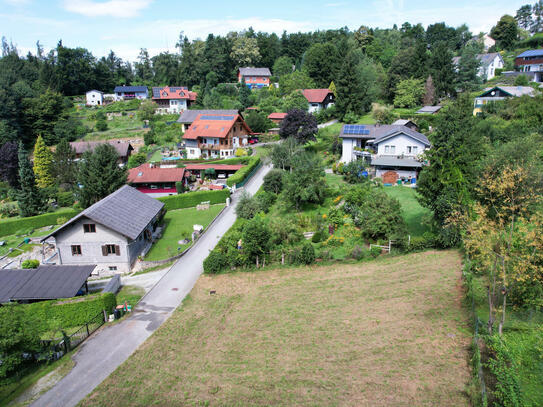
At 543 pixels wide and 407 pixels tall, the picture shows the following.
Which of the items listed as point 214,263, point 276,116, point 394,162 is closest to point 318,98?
point 276,116

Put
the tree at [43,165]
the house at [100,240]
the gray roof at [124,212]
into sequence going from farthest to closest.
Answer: the tree at [43,165] → the house at [100,240] → the gray roof at [124,212]

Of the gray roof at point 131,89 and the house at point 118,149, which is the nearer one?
the house at point 118,149

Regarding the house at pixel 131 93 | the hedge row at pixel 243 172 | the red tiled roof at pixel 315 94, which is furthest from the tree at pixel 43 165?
the house at pixel 131 93

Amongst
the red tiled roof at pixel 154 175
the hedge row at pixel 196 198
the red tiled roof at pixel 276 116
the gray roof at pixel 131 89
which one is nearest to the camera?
the hedge row at pixel 196 198

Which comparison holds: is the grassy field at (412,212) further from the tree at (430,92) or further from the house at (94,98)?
the house at (94,98)

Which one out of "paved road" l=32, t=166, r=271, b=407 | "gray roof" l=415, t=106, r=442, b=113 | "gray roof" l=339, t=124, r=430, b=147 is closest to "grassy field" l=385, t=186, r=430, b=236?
"gray roof" l=339, t=124, r=430, b=147

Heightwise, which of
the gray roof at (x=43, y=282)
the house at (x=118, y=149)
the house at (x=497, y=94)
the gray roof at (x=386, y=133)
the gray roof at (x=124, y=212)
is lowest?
the gray roof at (x=43, y=282)

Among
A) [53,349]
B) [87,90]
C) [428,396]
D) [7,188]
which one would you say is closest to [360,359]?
[428,396]

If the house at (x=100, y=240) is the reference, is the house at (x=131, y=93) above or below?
above

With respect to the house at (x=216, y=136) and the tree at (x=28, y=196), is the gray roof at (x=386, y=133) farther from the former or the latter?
the tree at (x=28, y=196)
